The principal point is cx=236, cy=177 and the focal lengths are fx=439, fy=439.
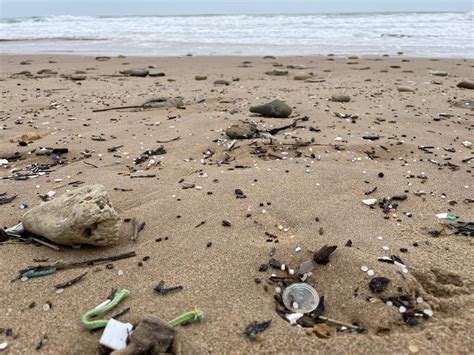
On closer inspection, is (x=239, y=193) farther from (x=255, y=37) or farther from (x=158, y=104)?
(x=255, y=37)

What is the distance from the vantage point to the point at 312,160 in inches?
161

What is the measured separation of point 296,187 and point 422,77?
6.62 meters

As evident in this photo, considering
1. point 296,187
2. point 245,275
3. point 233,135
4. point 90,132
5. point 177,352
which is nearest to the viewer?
point 177,352

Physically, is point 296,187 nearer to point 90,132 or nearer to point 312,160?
point 312,160

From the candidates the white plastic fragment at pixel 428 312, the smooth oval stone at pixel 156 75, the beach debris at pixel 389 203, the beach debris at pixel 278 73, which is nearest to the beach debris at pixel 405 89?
the beach debris at pixel 278 73

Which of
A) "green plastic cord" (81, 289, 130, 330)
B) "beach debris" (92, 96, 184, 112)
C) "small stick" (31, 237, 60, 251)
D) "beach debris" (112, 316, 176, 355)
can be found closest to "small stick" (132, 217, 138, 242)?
"small stick" (31, 237, 60, 251)

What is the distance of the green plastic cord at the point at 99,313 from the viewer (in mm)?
2059

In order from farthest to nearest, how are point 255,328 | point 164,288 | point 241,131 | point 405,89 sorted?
point 405,89
point 241,131
point 164,288
point 255,328

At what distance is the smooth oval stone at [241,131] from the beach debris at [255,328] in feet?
9.24

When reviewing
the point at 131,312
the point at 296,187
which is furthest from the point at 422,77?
the point at 131,312

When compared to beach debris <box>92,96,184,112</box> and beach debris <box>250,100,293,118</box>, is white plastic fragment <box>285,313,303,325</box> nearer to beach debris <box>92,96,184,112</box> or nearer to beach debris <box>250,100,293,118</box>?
beach debris <box>250,100,293,118</box>

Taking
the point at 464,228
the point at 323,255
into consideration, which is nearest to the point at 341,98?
the point at 464,228

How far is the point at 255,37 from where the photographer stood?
60.8 feet

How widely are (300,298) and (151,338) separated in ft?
2.58
